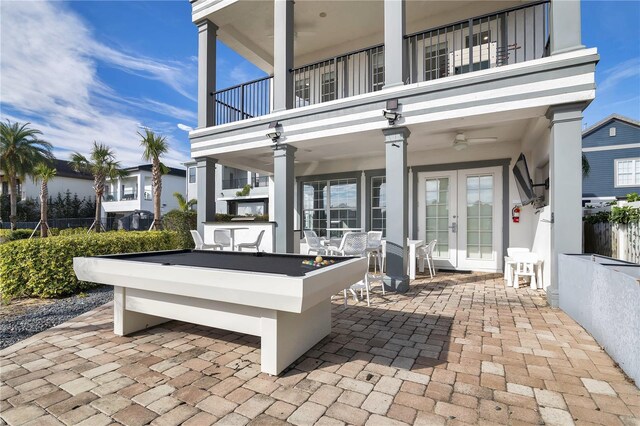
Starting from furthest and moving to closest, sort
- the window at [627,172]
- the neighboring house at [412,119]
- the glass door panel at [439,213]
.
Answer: the window at [627,172] → the glass door panel at [439,213] → the neighboring house at [412,119]

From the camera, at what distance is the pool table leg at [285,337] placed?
7.76ft

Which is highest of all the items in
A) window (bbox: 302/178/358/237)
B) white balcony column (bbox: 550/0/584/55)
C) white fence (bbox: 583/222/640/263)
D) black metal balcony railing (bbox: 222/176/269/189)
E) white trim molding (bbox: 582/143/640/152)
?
white trim molding (bbox: 582/143/640/152)

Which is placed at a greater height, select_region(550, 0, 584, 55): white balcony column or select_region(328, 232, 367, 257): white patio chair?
select_region(550, 0, 584, 55): white balcony column

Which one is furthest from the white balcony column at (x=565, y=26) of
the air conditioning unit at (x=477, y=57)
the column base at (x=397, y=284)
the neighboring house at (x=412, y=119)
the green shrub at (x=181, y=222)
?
the green shrub at (x=181, y=222)

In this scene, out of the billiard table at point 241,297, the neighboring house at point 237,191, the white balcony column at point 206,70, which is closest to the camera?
the billiard table at point 241,297

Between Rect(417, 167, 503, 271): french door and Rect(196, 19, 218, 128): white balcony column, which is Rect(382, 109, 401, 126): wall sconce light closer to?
Rect(417, 167, 503, 271): french door

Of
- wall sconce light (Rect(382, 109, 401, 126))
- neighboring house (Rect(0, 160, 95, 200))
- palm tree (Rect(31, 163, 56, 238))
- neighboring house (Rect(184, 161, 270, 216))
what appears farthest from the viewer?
neighboring house (Rect(0, 160, 95, 200))

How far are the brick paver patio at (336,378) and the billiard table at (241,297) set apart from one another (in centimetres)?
21

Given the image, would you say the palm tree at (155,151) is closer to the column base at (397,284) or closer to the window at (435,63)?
the column base at (397,284)

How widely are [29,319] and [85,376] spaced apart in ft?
7.60

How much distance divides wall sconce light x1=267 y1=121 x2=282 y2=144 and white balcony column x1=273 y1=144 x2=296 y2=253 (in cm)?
17

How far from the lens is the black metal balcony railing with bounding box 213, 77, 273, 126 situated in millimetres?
7398

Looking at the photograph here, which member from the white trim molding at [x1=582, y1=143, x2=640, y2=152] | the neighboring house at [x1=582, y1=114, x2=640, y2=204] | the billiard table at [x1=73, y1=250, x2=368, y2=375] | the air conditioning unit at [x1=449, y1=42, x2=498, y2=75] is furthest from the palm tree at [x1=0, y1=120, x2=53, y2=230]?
the white trim molding at [x1=582, y1=143, x2=640, y2=152]

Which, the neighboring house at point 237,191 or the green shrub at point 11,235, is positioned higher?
the neighboring house at point 237,191
